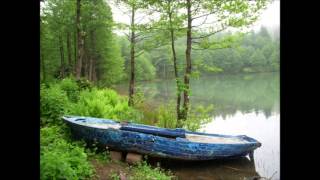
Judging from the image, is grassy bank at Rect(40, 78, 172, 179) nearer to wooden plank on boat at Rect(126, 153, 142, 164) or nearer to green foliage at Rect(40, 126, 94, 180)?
green foliage at Rect(40, 126, 94, 180)

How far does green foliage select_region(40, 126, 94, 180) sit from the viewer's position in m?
3.65

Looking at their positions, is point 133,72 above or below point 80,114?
above

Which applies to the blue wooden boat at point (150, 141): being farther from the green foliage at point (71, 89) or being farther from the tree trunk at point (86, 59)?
the tree trunk at point (86, 59)

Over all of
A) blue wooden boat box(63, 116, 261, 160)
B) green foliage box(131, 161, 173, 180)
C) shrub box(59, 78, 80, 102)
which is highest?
shrub box(59, 78, 80, 102)

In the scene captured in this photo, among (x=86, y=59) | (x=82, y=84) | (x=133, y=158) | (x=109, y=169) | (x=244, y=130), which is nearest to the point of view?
(x=109, y=169)

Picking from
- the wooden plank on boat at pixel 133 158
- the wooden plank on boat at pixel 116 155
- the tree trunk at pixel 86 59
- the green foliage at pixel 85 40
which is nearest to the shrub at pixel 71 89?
the wooden plank on boat at pixel 116 155

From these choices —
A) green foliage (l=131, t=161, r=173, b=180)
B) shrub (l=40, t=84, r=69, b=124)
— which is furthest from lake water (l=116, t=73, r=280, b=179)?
shrub (l=40, t=84, r=69, b=124)

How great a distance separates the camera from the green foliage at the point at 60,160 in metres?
3.65

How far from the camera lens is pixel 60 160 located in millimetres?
3783

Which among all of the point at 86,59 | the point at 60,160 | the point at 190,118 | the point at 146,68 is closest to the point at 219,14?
the point at 190,118

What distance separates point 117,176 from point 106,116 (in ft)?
10.2

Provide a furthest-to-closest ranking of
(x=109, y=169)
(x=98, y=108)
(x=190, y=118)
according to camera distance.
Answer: (x=190, y=118) → (x=98, y=108) → (x=109, y=169)

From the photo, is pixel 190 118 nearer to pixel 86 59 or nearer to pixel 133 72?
pixel 133 72
